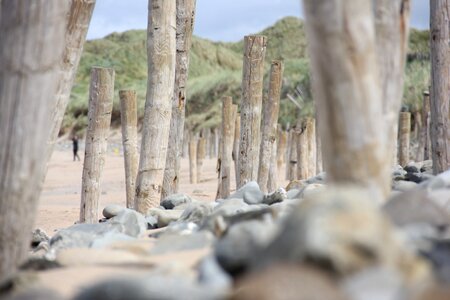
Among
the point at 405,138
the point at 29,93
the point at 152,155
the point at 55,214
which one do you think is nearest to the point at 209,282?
the point at 29,93

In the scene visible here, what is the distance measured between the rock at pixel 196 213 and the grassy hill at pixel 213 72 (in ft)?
90.6

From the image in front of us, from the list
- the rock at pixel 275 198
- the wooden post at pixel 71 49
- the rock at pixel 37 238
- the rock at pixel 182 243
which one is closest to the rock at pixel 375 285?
the rock at pixel 182 243

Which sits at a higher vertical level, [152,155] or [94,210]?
[152,155]

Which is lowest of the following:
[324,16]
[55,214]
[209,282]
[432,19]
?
[55,214]

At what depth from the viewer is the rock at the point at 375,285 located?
9.20ft

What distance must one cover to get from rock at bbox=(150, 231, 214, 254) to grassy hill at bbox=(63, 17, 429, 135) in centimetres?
2921

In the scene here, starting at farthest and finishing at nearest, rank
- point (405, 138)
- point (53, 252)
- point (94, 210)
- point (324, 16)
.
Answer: point (405, 138) < point (94, 210) < point (53, 252) < point (324, 16)

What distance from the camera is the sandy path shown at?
13.6 meters

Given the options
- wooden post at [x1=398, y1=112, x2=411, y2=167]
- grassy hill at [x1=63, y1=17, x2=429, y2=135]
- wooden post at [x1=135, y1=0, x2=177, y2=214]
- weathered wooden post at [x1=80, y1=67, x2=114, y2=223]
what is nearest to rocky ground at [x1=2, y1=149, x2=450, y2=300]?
wooden post at [x1=135, y1=0, x2=177, y2=214]

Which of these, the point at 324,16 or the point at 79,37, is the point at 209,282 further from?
the point at 79,37

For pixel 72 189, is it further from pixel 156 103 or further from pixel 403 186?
pixel 403 186

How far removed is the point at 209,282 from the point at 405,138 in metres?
15.0

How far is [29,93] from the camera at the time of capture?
426cm

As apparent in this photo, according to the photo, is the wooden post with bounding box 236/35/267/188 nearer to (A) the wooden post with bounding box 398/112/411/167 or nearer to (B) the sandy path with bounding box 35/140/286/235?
(B) the sandy path with bounding box 35/140/286/235
